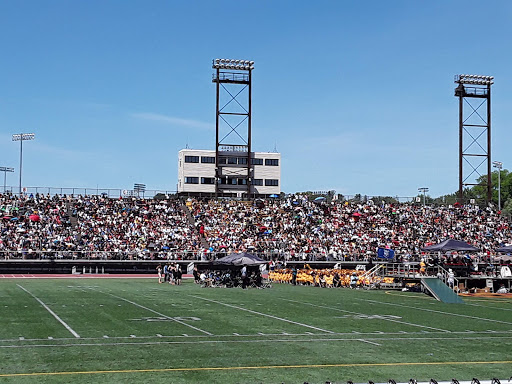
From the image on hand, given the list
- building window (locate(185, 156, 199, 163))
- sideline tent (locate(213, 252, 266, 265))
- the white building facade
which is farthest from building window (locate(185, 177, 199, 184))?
sideline tent (locate(213, 252, 266, 265))

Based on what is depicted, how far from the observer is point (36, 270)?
49969 mm

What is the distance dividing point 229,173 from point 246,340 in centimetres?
6173

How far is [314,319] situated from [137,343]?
7224 millimetres

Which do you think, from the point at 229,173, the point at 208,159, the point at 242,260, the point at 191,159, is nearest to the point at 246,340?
the point at 242,260

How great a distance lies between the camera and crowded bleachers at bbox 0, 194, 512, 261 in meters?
53.9

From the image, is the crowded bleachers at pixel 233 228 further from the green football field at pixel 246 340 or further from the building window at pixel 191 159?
the green football field at pixel 246 340

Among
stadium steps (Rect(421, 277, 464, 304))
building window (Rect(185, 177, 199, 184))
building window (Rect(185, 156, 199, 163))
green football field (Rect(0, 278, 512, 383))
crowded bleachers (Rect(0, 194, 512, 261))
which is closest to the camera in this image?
green football field (Rect(0, 278, 512, 383))

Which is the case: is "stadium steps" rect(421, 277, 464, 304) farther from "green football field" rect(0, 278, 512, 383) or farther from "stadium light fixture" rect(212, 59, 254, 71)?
"stadium light fixture" rect(212, 59, 254, 71)

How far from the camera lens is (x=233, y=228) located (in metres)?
60.8

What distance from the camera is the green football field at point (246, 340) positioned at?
12.7 m

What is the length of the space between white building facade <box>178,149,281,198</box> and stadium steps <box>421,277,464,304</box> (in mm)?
46048

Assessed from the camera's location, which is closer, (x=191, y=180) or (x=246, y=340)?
(x=246, y=340)

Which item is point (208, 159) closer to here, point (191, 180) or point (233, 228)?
point (191, 180)

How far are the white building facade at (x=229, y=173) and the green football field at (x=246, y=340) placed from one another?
49.9 metres
